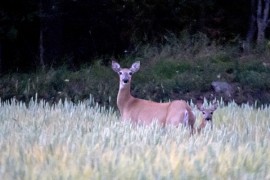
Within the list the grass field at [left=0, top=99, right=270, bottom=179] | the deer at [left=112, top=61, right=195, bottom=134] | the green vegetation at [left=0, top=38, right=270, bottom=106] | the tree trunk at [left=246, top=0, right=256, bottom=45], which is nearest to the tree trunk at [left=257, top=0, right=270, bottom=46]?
the tree trunk at [left=246, top=0, right=256, bottom=45]

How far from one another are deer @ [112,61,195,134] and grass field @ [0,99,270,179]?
1.63 meters

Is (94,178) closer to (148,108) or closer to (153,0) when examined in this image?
(148,108)

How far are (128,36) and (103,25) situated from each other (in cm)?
88

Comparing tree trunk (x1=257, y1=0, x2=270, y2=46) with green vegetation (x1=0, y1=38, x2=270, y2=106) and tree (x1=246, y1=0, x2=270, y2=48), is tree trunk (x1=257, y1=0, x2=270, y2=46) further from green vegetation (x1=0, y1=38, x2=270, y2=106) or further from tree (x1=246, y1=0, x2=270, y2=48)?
green vegetation (x1=0, y1=38, x2=270, y2=106)

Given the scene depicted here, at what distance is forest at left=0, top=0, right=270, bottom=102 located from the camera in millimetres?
17938

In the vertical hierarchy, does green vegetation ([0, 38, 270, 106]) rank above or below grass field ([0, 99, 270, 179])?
below

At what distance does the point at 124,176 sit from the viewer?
434 centimetres

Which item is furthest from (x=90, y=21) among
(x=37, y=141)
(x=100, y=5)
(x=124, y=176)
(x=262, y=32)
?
(x=124, y=176)

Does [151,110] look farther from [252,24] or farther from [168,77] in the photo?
[252,24]

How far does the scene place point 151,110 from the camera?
9.09m

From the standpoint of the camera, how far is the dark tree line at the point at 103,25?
1869cm

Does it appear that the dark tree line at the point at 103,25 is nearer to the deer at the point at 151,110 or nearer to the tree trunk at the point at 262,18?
the tree trunk at the point at 262,18

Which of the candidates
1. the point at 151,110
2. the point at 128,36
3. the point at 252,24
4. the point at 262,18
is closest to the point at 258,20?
the point at 262,18

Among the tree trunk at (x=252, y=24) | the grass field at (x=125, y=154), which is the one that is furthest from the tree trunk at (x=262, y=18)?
the grass field at (x=125, y=154)
